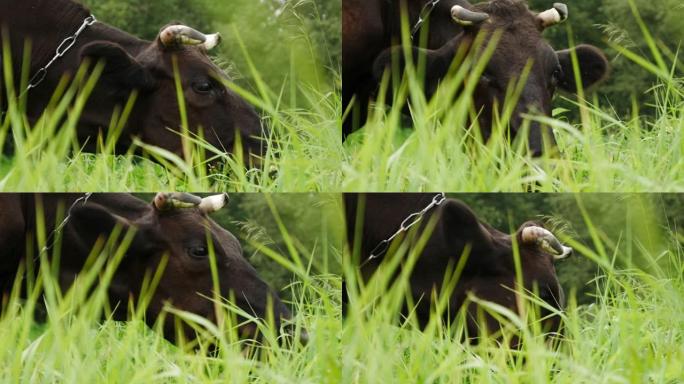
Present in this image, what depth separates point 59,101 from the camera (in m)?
5.48

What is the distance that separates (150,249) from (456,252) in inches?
47.0

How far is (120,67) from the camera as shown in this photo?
5.42 m

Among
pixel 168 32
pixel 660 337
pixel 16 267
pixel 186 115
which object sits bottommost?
pixel 660 337

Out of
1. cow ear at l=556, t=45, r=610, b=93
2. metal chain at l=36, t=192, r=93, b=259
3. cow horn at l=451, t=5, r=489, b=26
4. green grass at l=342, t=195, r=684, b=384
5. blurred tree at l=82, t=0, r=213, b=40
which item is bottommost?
green grass at l=342, t=195, r=684, b=384

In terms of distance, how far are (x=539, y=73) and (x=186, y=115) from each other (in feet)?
4.85

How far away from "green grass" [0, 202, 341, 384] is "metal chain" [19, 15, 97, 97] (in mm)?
875

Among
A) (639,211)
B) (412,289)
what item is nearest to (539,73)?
(639,211)

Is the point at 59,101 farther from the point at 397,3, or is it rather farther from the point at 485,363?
the point at 485,363

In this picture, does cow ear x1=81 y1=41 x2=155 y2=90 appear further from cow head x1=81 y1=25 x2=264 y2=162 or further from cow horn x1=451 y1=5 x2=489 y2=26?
cow horn x1=451 y1=5 x2=489 y2=26

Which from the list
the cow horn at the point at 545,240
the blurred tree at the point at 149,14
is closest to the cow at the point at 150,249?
the cow horn at the point at 545,240

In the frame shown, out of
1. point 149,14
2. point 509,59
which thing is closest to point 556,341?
point 509,59

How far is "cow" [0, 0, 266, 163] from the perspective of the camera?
5406 millimetres

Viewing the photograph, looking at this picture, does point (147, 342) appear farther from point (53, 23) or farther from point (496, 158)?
point (53, 23)

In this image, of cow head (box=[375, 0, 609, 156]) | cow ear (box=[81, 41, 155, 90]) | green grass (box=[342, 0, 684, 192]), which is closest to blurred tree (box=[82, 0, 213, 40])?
cow ear (box=[81, 41, 155, 90])
